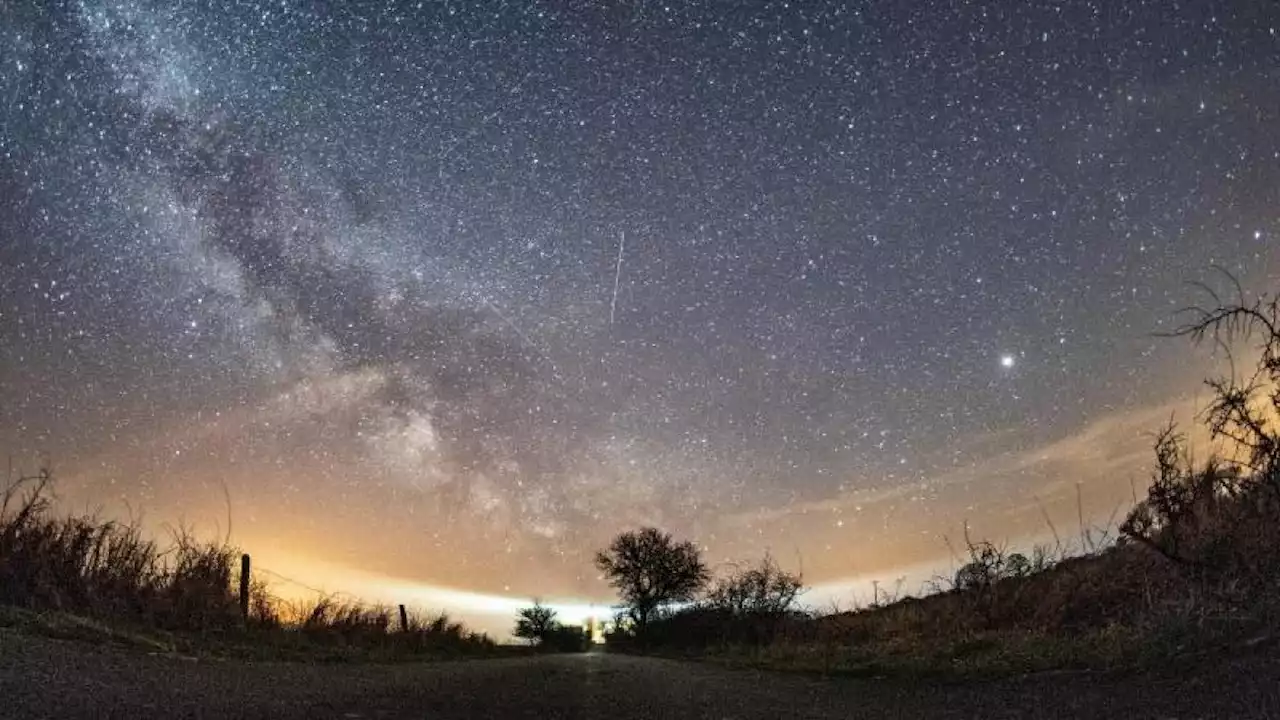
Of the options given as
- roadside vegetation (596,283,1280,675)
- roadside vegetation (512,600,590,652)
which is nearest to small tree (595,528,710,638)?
roadside vegetation (512,600,590,652)

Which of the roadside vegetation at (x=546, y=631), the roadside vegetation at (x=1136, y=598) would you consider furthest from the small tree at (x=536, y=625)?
the roadside vegetation at (x=1136, y=598)

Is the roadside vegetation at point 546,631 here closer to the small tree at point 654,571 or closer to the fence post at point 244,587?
the small tree at point 654,571

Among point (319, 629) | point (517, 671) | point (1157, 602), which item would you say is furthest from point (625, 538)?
point (1157, 602)

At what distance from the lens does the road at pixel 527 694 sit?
5152 mm

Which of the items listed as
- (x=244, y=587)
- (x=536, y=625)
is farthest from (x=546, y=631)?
Answer: (x=244, y=587)

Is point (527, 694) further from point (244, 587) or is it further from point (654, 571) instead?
point (654, 571)

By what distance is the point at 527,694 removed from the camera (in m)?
7.68

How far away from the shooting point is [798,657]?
1464cm

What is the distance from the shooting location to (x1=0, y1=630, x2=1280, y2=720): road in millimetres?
5152

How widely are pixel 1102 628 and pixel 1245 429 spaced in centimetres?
262

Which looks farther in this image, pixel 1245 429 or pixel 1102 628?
pixel 1102 628

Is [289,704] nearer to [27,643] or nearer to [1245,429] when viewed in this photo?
[27,643]

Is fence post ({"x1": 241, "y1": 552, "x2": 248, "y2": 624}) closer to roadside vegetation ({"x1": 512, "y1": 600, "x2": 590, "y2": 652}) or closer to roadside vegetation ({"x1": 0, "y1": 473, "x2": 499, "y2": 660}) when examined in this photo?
roadside vegetation ({"x1": 0, "y1": 473, "x2": 499, "y2": 660})

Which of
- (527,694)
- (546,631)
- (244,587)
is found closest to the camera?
(527,694)
